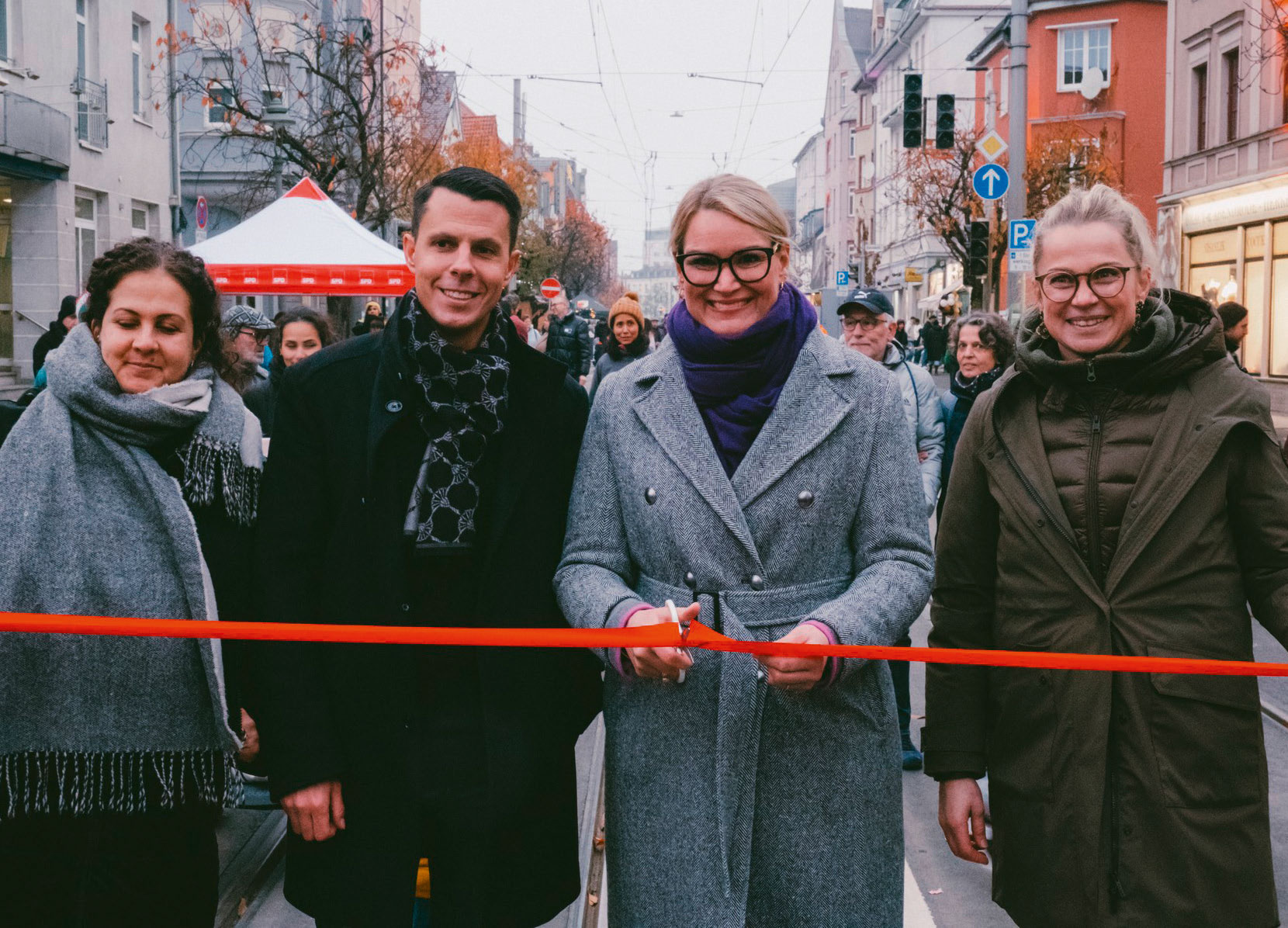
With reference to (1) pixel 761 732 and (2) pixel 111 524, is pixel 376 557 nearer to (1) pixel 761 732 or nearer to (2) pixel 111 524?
(2) pixel 111 524

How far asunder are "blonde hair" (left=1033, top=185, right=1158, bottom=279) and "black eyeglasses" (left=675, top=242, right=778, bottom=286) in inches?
24.6

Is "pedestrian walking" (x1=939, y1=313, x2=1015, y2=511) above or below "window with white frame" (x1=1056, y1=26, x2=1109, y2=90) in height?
below

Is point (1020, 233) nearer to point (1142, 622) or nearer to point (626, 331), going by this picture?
point (626, 331)

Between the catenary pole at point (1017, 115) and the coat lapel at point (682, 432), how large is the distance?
14973 millimetres

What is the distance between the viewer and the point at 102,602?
2609 mm

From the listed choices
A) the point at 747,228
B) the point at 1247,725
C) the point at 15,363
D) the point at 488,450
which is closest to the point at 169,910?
the point at 488,450

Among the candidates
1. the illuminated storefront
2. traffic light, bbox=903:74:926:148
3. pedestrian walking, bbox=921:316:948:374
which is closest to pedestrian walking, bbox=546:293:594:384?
traffic light, bbox=903:74:926:148

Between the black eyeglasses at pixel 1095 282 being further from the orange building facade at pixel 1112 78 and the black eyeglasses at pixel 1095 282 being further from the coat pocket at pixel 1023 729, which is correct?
the orange building facade at pixel 1112 78

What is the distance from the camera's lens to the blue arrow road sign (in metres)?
16.9

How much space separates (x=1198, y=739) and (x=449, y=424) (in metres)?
1.67

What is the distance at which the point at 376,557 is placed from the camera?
2.54 meters

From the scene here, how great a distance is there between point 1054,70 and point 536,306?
20.3m

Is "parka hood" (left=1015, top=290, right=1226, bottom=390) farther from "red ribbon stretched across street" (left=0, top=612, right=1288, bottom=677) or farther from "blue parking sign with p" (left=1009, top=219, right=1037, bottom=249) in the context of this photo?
"blue parking sign with p" (left=1009, top=219, right=1037, bottom=249)

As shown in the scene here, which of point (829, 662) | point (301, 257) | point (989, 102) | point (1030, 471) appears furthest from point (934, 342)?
point (829, 662)
